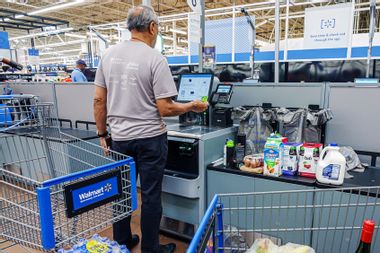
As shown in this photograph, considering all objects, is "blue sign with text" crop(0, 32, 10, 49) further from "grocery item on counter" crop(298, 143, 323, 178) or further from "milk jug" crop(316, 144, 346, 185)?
"milk jug" crop(316, 144, 346, 185)

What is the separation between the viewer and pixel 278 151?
187 centimetres

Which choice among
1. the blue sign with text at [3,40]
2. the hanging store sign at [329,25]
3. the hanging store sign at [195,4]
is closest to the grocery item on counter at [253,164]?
the hanging store sign at [195,4]

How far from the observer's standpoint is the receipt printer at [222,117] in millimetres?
2369

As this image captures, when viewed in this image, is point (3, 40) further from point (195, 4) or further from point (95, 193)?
point (95, 193)

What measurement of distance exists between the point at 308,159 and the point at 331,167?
6.5 inches

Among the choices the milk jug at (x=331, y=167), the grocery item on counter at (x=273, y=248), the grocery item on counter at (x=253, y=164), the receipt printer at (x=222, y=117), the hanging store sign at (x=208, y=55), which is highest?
the hanging store sign at (x=208, y=55)

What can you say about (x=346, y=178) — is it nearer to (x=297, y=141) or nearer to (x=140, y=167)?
(x=297, y=141)

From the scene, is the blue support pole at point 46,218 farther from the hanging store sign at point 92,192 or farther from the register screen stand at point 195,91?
the register screen stand at point 195,91

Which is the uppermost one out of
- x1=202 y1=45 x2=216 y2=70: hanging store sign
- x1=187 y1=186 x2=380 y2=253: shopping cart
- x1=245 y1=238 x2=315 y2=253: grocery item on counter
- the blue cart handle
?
x1=202 y1=45 x2=216 y2=70: hanging store sign

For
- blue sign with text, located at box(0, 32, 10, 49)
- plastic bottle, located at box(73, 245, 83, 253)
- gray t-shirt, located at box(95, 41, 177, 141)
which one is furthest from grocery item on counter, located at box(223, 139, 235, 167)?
blue sign with text, located at box(0, 32, 10, 49)

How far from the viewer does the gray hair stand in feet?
5.64

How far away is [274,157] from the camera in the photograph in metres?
1.87

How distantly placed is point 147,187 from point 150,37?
0.95 m

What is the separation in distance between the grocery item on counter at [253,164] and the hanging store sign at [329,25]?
11.6ft
